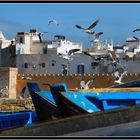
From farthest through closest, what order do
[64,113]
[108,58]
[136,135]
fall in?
1. [108,58]
2. [64,113]
3. [136,135]

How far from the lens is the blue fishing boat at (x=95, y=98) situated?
342 inches

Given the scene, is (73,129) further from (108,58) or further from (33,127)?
(108,58)

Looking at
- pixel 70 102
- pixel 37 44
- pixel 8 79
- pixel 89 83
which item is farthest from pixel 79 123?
pixel 37 44

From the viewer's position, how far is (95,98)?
9.92 metres

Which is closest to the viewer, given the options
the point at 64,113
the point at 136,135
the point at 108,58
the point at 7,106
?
the point at 136,135

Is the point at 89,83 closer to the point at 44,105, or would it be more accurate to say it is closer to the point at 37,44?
the point at 37,44

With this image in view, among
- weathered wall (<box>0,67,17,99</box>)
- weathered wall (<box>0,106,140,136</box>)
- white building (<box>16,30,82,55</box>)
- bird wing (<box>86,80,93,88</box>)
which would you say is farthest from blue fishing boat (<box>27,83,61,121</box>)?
white building (<box>16,30,82,55</box>)

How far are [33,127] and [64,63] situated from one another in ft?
121

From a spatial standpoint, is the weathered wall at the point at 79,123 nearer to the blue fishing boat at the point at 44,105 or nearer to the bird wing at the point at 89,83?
the blue fishing boat at the point at 44,105

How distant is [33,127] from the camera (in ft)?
20.9

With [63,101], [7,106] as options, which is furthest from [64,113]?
[7,106]

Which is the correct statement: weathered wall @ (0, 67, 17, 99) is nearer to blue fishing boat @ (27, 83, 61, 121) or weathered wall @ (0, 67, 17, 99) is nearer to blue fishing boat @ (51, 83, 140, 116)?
blue fishing boat @ (51, 83, 140, 116)

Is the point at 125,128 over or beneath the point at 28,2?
beneath

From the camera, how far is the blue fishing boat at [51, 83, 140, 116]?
342 inches
